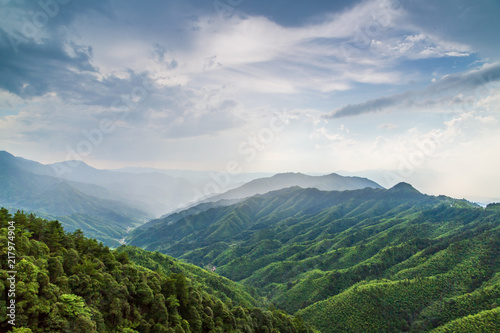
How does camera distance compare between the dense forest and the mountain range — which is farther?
the mountain range

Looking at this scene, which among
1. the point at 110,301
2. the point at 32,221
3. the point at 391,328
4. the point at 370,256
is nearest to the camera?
the point at 110,301

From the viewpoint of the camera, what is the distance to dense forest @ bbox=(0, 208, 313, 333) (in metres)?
28.5

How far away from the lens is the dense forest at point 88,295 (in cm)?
2845

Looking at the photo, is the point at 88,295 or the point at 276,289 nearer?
the point at 88,295

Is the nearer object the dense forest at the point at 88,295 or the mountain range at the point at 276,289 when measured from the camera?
the dense forest at the point at 88,295

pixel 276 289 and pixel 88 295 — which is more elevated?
pixel 88 295

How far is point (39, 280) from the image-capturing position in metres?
30.4

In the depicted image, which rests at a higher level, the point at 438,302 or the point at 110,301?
the point at 110,301

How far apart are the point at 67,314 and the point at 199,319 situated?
26.7 meters

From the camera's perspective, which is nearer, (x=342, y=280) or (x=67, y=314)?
(x=67, y=314)

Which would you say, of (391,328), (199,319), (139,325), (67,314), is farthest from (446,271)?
(67,314)

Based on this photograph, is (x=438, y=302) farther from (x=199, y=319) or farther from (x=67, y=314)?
(x=67, y=314)

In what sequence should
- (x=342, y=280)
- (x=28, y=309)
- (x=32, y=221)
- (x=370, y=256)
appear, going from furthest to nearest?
(x=370, y=256), (x=342, y=280), (x=32, y=221), (x=28, y=309)

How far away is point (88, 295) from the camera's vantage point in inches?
1448
